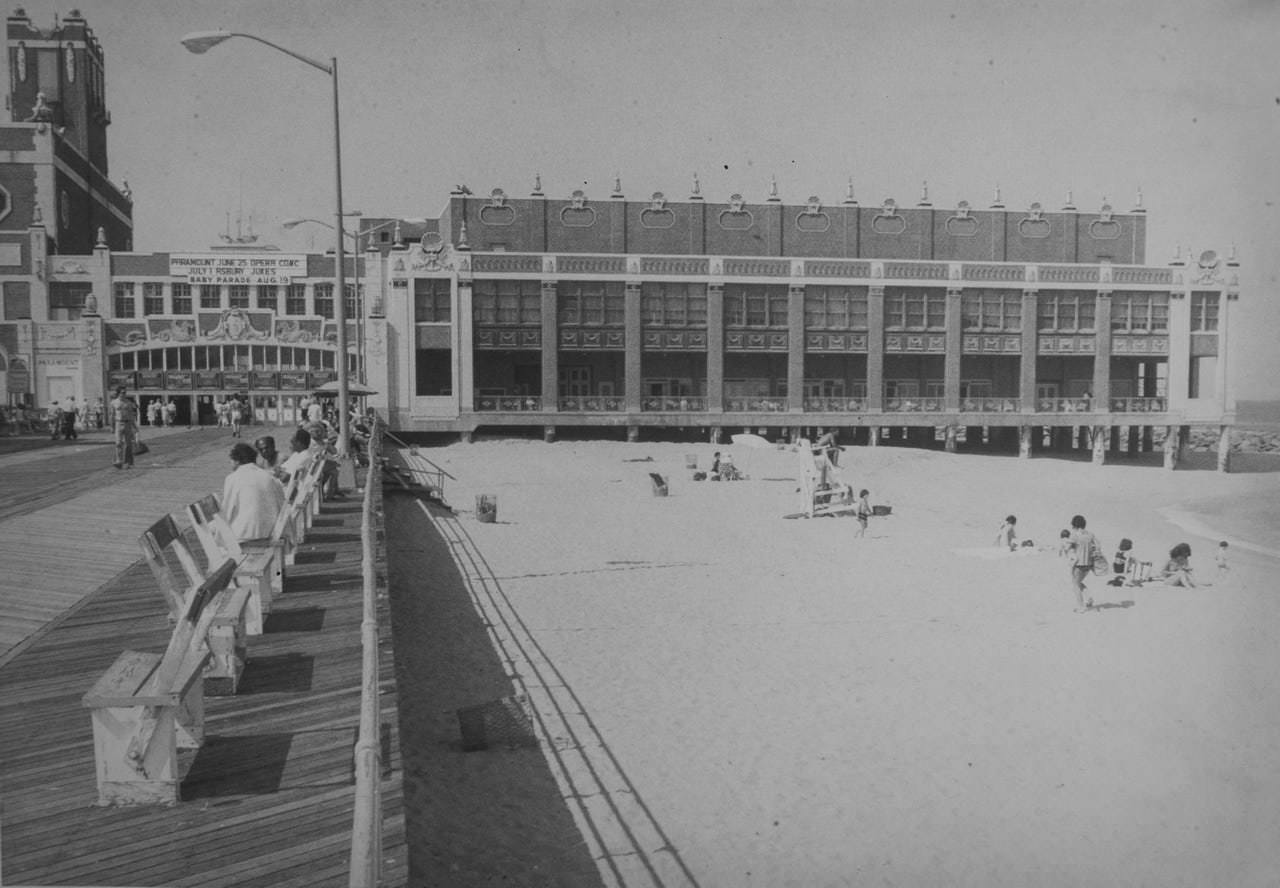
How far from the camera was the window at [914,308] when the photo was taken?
2069 inches

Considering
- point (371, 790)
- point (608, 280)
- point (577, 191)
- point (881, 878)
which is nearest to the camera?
point (371, 790)

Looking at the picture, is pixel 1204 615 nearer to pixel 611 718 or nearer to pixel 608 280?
pixel 611 718

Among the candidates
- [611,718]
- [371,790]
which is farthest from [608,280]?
[371,790]

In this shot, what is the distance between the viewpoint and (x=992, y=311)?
2092 inches

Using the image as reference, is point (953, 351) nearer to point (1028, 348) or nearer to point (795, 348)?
point (1028, 348)

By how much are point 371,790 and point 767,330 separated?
49.0 metres

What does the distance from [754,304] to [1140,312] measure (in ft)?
69.7

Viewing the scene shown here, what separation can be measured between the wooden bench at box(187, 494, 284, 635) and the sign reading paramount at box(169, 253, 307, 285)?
5463cm

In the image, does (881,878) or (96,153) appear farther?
(96,153)

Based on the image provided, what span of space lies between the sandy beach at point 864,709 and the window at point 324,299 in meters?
39.8

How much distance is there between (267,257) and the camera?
59312 millimetres

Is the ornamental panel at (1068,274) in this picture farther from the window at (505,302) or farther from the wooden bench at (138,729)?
the wooden bench at (138,729)

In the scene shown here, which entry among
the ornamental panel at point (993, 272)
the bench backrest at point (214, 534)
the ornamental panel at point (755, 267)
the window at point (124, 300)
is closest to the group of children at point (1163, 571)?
the bench backrest at point (214, 534)

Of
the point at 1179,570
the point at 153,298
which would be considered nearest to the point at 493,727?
the point at 1179,570
